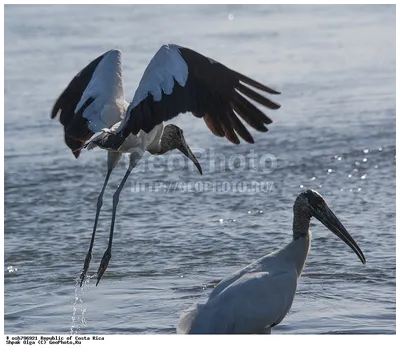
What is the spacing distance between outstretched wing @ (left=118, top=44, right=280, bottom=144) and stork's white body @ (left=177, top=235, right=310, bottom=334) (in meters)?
1.06

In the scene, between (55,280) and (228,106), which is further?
(55,280)

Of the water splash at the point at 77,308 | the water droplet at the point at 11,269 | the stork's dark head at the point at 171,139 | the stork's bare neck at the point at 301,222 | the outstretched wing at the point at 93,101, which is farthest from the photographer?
the stork's dark head at the point at 171,139

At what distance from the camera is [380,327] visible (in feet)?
20.5

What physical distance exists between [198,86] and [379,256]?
6.46 feet

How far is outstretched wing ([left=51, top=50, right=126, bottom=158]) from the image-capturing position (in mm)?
7234

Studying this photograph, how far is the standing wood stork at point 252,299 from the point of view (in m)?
5.80

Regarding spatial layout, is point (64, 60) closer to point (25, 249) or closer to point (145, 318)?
point (25, 249)

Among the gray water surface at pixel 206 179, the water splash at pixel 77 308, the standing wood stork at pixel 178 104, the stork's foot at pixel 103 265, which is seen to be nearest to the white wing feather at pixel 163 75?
the standing wood stork at pixel 178 104

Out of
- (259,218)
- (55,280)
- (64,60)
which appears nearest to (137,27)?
(64,60)

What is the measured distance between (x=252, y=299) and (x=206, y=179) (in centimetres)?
413

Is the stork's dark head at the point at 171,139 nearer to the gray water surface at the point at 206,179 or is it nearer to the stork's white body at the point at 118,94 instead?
the stork's white body at the point at 118,94

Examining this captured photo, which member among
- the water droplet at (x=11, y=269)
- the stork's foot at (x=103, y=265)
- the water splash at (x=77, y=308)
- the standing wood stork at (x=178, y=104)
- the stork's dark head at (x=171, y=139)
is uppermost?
the standing wood stork at (x=178, y=104)

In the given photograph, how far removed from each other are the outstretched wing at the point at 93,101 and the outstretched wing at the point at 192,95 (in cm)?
47

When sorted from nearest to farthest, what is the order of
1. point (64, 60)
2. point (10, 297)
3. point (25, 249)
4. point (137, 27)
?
point (10, 297) → point (25, 249) → point (64, 60) → point (137, 27)
